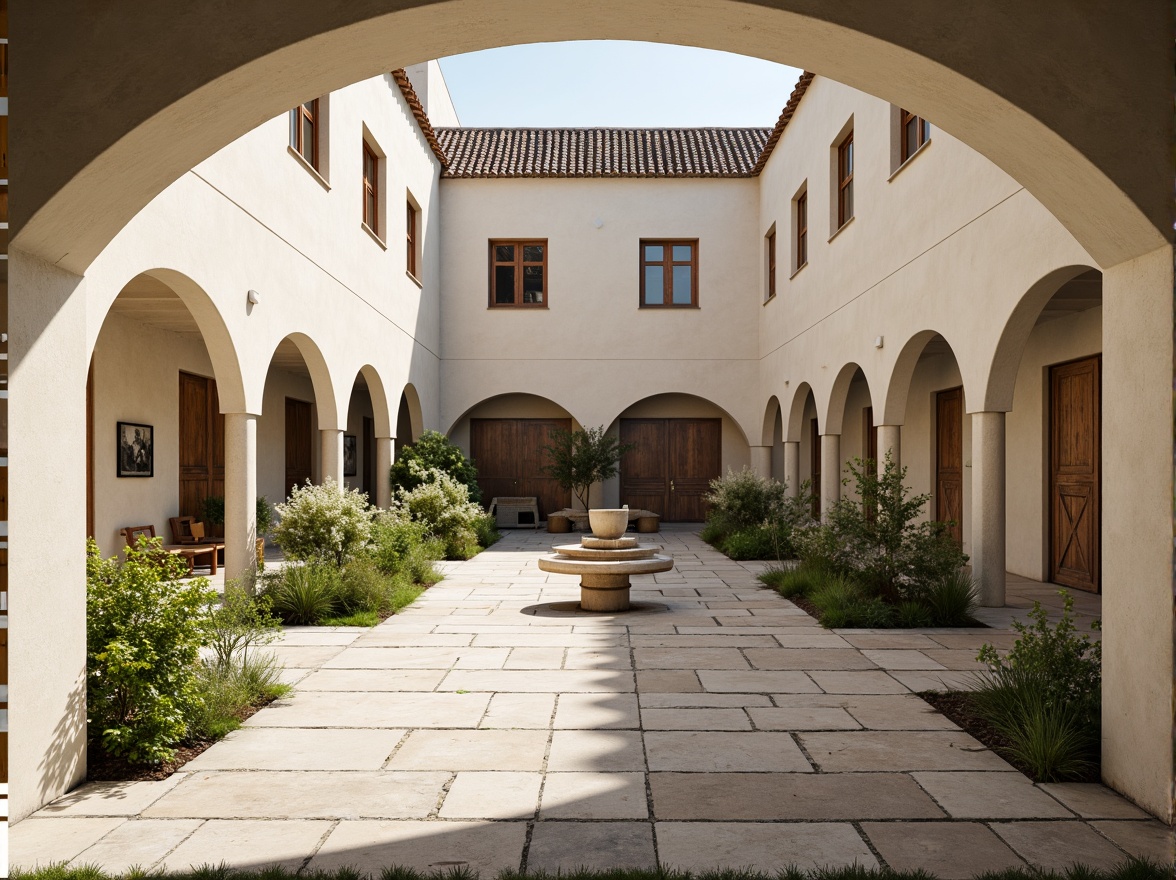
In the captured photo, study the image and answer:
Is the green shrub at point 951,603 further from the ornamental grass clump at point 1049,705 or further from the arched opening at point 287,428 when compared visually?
the arched opening at point 287,428

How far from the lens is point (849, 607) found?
855cm

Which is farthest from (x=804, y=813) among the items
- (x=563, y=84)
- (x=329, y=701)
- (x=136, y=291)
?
(x=563, y=84)

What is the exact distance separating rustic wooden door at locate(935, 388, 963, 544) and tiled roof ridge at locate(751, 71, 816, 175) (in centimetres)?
536

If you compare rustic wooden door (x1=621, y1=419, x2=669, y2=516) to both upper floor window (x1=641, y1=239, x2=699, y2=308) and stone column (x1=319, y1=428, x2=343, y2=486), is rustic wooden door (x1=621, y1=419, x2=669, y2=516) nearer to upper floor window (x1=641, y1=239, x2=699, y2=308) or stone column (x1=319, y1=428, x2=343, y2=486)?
upper floor window (x1=641, y1=239, x2=699, y2=308)

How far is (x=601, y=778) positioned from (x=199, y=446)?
11.2 meters

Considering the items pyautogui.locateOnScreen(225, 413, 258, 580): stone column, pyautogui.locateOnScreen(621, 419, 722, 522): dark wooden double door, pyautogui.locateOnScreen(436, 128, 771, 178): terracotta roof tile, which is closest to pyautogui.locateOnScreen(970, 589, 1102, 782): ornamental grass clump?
pyautogui.locateOnScreen(225, 413, 258, 580): stone column

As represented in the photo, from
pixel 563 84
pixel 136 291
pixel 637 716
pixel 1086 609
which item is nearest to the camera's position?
pixel 637 716

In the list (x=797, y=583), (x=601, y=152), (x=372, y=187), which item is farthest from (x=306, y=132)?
(x=601, y=152)

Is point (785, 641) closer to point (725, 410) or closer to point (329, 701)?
point (329, 701)

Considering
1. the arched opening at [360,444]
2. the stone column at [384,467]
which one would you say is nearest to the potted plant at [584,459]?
the arched opening at [360,444]

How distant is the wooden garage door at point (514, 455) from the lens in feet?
70.7

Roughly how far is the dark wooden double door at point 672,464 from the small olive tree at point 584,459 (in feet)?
3.48

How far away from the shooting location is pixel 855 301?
520 inches

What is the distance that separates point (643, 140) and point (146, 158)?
19329 mm
